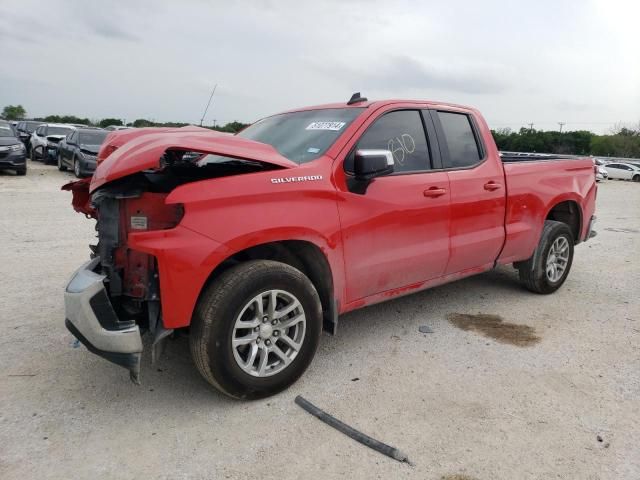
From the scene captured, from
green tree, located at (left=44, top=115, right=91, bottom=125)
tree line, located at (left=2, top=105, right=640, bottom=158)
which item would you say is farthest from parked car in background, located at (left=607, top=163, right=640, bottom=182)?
green tree, located at (left=44, top=115, right=91, bottom=125)

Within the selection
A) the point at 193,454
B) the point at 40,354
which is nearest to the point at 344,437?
the point at 193,454

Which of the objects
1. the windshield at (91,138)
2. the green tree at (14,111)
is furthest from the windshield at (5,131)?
the green tree at (14,111)

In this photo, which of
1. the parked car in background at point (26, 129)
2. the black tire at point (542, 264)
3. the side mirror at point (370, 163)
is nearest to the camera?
the side mirror at point (370, 163)

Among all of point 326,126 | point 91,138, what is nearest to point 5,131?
point 91,138

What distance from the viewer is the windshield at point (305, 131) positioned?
3594 millimetres

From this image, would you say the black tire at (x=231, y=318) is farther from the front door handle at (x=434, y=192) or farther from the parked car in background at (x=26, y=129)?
the parked car in background at (x=26, y=129)

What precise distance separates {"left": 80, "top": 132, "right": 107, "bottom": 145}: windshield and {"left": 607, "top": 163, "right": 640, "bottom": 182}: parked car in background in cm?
3822

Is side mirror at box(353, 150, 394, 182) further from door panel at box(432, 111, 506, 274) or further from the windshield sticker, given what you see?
door panel at box(432, 111, 506, 274)

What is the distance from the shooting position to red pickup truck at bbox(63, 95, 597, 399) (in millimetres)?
2816

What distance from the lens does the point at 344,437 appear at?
2809 mm

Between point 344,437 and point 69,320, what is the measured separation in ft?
5.50

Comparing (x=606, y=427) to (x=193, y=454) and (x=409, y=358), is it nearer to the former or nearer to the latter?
(x=409, y=358)

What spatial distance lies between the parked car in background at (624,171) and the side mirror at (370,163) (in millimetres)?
42919

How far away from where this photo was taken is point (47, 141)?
67.3ft
